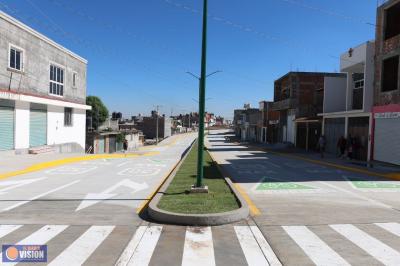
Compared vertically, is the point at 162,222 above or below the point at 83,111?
below

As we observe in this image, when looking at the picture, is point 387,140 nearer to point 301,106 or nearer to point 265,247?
point 265,247

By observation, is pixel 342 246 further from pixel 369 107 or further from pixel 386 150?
pixel 369 107

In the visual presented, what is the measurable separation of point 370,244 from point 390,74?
19.6m

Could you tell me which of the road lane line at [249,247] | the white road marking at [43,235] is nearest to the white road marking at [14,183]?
the white road marking at [43,235]

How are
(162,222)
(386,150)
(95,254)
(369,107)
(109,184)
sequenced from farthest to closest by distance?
(369,107), (386,150), (109,184), (162,222), (95,254)

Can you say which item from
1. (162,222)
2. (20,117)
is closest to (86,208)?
(162,222)

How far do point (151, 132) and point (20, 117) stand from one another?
3685 inches

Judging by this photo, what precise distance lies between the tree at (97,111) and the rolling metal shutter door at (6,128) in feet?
217

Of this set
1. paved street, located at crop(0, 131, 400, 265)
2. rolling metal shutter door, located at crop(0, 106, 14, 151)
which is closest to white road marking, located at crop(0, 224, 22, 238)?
paved street, located at crop(0, 131, 400, 265)

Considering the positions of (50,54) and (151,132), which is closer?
(50,54)

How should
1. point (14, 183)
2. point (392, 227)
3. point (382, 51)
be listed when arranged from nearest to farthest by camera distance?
point (392, 227)
point (14, 183)
point (382, 51)

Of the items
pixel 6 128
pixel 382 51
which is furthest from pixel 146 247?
pixel 382 51

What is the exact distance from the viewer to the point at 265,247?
6.84 m

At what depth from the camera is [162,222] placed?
8.55 m
